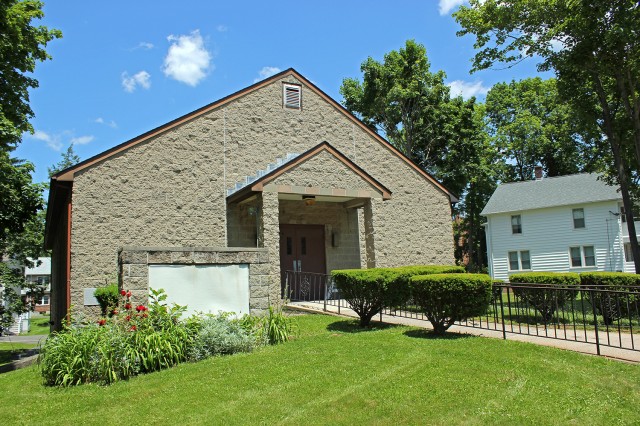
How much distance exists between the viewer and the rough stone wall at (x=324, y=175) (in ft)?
43.9

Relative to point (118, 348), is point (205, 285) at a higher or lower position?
higher

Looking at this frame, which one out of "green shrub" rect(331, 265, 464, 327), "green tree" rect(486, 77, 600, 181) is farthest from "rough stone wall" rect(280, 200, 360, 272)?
"green tree" rect(486, 77, 600, 181)

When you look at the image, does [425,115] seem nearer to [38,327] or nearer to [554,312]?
[554,312]

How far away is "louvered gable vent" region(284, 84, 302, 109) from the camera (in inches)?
666

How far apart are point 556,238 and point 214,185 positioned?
25340mm

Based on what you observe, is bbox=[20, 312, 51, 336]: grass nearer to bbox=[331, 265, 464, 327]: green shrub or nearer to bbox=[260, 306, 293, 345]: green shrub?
bbox=[260, 306, 293, 345]: green shrub

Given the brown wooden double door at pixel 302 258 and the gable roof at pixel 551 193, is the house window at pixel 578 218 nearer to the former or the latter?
the gable roof at pixel 551 193

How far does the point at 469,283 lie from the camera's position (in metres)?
7.85

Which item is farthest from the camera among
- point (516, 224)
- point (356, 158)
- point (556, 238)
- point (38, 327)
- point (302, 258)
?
point (38, 327)

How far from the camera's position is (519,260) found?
33.0 meters

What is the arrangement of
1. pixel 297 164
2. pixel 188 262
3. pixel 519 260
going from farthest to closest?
pixel 519 260 → pixel 297 164 → pixel 188 262

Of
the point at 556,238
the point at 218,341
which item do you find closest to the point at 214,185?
the point at 218,341

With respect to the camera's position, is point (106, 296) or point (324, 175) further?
point (324, 175)

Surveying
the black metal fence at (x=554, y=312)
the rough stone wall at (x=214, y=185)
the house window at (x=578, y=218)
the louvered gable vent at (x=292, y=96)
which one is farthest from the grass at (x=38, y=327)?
the house window at (x=578, y=218)
